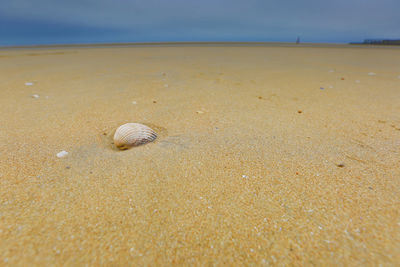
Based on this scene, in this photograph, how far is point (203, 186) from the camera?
1215 mm

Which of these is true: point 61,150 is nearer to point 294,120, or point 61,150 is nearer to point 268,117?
point 268,117

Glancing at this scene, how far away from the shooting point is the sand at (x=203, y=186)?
33.3 inches

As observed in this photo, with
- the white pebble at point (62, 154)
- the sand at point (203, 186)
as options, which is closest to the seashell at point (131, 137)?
the sand at point (203, 186)

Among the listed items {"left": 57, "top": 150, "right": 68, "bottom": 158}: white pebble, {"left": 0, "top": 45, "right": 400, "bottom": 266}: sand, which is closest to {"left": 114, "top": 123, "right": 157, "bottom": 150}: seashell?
{"left": 0, "top": 45, "right": 400, "bottom": 266}: sand

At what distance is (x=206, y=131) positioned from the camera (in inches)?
75.8

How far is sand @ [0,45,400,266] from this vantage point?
845mm

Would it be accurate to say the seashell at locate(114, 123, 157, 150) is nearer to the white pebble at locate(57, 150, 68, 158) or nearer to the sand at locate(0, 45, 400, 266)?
the sand at locate(0, 45, 400, 266)

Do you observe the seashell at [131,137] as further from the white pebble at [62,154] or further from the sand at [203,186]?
the white pebble at [62,154]

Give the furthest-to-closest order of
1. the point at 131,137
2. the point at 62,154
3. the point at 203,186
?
the point at 131,137 → the point at 62,154 → the point at 203,186

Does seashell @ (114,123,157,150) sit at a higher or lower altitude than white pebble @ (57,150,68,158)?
higher

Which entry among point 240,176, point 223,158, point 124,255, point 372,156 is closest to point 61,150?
point 124,255

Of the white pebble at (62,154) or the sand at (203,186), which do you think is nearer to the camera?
the sand at (203,186)

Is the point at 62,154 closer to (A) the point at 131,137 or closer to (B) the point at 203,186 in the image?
(A) the point at 131,137

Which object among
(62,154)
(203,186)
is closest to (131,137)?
(62,154)
